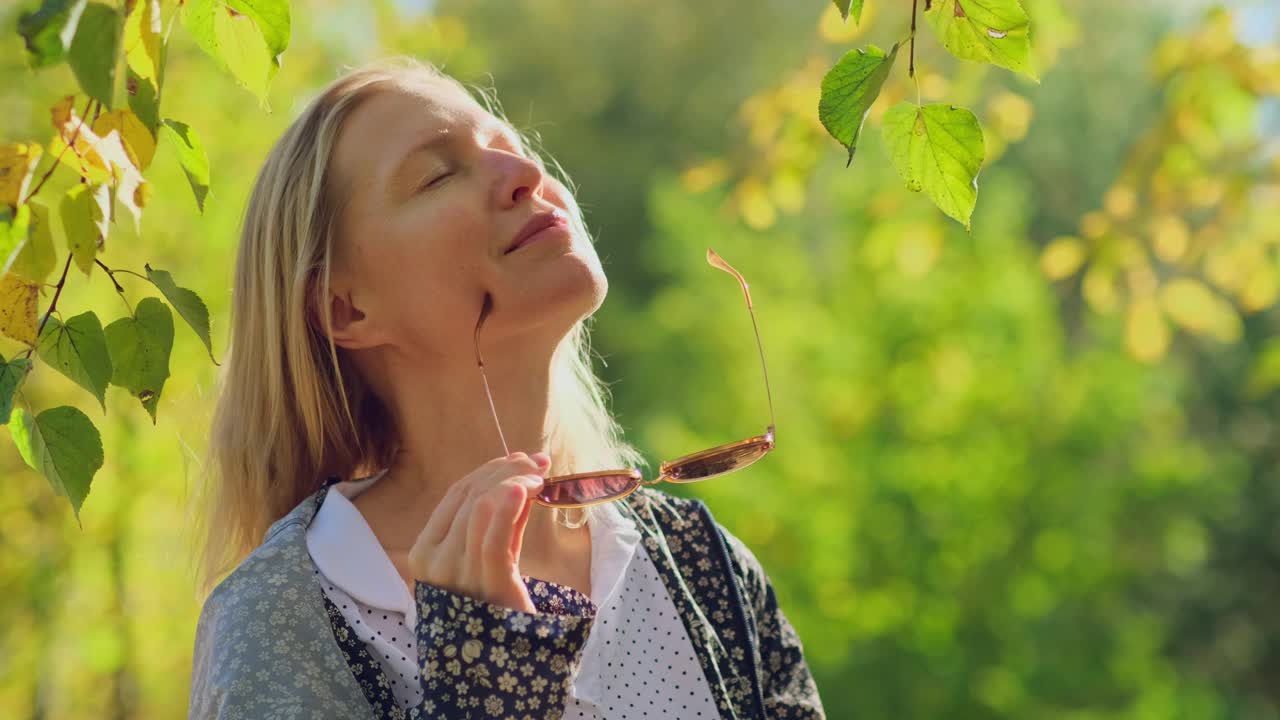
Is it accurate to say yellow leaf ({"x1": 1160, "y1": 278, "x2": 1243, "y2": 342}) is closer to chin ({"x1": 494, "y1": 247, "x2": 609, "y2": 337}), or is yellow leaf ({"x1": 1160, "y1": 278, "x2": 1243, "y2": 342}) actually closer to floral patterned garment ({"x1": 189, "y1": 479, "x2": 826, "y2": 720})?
floral patterned garment ({"x1": 189, "y1": 479, "x2": 826, "y2": 720})

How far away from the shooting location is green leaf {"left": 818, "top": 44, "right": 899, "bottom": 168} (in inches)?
41.7

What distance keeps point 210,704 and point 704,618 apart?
710 mm

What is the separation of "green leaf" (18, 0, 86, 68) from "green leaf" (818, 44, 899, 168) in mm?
602

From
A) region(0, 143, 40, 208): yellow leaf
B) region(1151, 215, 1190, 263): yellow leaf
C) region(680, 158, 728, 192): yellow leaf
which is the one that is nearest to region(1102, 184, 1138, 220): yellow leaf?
region(1151, 215, 1190, 263): yellow leaf

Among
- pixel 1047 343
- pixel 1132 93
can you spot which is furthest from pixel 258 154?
pixel 1132 93

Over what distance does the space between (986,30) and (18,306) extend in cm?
93

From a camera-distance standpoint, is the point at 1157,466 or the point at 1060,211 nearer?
the point at 1157,466

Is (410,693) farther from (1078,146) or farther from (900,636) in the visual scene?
(1078,146)

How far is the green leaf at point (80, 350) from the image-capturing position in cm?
114

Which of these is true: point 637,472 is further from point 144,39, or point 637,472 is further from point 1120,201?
point 1120,201

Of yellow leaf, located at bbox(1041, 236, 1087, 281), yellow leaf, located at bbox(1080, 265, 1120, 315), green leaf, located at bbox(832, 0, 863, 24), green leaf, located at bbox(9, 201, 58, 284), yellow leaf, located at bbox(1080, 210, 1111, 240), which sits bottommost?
yellow leaf, located at bbox(1080, 265, 1120, 315)

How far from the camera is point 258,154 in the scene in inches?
333

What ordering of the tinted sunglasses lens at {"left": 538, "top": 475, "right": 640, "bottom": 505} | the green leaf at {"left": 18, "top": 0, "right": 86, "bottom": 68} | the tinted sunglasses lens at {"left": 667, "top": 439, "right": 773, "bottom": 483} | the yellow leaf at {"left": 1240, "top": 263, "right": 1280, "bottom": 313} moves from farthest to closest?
the yellow leaf at {"left": 1240, "top": 263, "right": 1280, "bottom": 313} < the tinted sunglasses lens at {"left": 667, "top": 439, "right": 773, "bottom": 483} < the tinted sunglasses lens at {"left": 538, "top": 475, "right": 640, "bottom": 505} < the green leaf at {"left": 18, "top": 0, "right": 86, "bottom": 68}

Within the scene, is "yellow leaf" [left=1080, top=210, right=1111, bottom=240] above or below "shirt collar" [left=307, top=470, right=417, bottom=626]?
below
